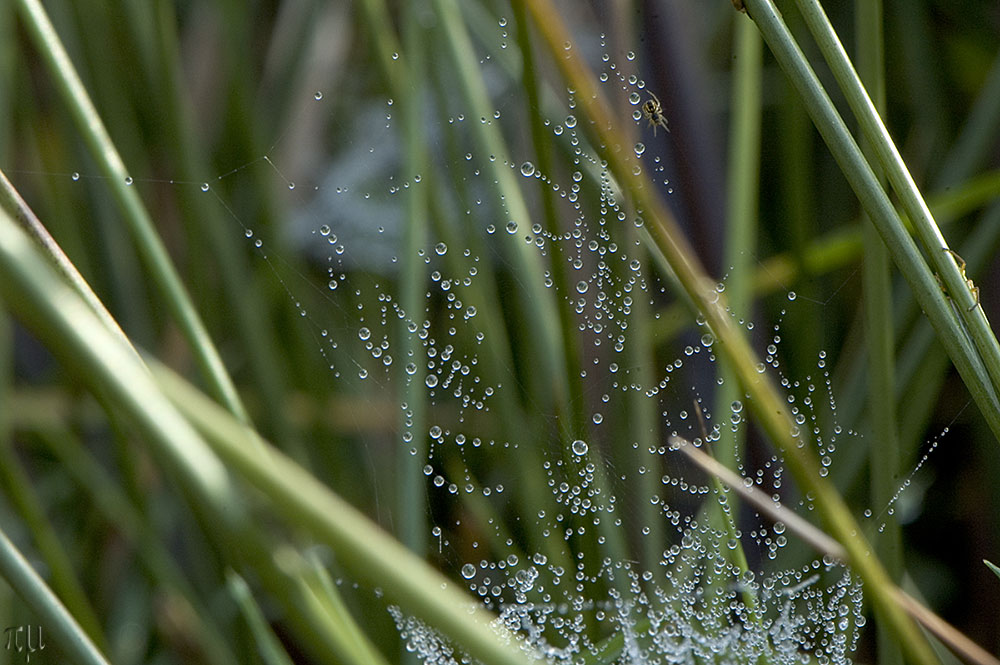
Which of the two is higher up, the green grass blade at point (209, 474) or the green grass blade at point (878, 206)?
the green grass blade at point (878, 206)

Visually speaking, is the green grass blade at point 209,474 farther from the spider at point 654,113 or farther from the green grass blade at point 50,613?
the spider at point 654,113

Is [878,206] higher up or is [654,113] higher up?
[654,113]

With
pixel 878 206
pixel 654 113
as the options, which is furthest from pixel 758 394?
pixel 654 113

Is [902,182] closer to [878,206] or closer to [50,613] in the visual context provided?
[878,206]

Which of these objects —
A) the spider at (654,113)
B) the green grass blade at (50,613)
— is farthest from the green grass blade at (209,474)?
the spider at (654,113)

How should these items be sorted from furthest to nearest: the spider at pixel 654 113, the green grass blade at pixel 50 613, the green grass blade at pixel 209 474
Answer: the spider at pixel 654 113, the green grass blade at pixel 50 613, the green grass blade at pixel 209 474

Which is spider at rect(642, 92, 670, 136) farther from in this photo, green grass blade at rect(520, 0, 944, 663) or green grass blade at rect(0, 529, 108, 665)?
green grass blade at rect(0, 529, 108, 665)

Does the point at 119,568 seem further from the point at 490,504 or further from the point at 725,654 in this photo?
the point at 725,654

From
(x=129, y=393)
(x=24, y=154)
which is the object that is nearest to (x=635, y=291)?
(x=129, y=393)
